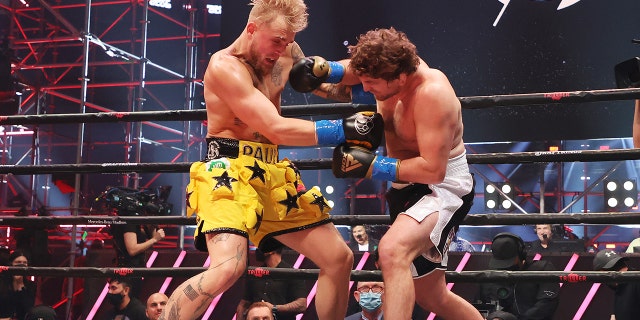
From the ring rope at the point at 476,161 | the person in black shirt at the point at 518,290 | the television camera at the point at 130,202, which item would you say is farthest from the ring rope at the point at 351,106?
the television camera at the point at 130,202

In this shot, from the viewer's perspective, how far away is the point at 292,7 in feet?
9.91

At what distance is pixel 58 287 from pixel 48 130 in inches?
192

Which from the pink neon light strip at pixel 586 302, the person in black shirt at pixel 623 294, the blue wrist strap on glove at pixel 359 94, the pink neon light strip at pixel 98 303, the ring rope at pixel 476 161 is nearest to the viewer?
the blue wrist strap on glove at pixel 359 94

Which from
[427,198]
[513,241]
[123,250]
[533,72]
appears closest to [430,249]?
[427,198]

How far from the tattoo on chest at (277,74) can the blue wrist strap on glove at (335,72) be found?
22 centimetres

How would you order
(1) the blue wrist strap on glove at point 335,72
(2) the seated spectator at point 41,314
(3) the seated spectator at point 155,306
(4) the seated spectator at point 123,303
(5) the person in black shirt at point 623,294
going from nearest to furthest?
(1) the blue wrist strap on glove at point 335,72 < (5) the person in black shirt at point 623,294 < (3) the seated spectator at point 155,306 < (2) the seated spectator at point 41,314 < (4) the seated spectator at point 123,303

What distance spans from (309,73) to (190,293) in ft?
3.30

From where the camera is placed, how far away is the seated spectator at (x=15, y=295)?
5.84m

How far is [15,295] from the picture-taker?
594 centimetres

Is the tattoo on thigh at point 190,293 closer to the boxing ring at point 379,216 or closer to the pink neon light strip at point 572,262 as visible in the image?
the boxing ring at point 379,216

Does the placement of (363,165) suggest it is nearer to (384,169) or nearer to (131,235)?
(384,169)

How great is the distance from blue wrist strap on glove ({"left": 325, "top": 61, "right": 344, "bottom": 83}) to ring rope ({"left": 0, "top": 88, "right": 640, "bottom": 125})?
43 cm

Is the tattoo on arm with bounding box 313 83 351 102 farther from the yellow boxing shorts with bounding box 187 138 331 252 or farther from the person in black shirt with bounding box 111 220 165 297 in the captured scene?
the person in black shirt with bounding box 111 220 165 297

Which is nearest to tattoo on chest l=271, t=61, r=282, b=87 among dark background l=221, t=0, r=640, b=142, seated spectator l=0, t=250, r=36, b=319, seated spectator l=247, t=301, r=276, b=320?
seated spectator l=247, t=301, r=276, b=320
